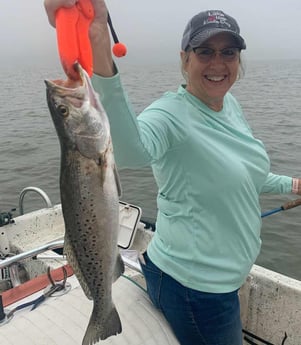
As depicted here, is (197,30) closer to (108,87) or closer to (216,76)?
(216,76)

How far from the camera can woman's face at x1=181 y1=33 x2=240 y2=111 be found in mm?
2191

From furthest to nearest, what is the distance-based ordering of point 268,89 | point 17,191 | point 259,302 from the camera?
point 268,89 → point 17,191 → point 259,302

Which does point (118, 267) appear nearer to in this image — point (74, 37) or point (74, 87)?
point (74, 87)

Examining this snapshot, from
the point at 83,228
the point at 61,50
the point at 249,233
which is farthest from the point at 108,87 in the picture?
the point at 249,233

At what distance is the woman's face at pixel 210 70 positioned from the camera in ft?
7.19

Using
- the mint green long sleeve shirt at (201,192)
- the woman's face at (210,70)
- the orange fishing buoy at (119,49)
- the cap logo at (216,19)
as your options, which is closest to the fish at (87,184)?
the mint green long sleeve shirt at (201,192)

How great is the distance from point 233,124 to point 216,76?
10.7 inches

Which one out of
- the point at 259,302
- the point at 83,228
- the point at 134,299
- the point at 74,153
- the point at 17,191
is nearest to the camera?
the point at 74,153

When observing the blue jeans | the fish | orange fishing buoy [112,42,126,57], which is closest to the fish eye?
the fish

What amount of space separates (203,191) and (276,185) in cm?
115

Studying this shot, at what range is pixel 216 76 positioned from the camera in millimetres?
2217

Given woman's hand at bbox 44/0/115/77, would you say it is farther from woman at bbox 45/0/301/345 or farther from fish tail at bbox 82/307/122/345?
fish tail at bbox 82/307/122/345

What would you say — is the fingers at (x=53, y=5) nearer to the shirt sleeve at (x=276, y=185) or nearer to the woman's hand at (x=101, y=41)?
the woman's hand at (x=101, y=41)

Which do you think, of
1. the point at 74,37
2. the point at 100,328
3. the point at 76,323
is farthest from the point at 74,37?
the point at 76,323
